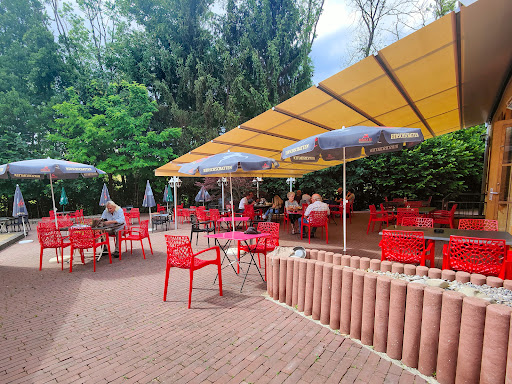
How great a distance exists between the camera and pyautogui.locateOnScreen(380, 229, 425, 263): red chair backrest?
3871 millimetres

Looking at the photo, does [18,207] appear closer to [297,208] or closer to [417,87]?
[297,208]

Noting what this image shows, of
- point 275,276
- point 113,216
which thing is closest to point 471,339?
point 275,276

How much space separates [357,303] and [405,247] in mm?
1742

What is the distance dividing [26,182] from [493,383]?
72.2ft

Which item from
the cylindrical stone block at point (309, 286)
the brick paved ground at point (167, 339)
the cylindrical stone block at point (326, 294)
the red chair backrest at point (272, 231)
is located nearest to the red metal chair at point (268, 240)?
the red chair backrest at point (272, 231)

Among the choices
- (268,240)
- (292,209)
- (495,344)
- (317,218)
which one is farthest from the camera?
(292,209)

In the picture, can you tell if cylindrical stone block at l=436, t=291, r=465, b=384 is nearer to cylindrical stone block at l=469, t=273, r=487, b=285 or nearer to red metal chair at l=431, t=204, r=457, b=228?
cylindrical stone block at l=469, t=273, r=487, b=285

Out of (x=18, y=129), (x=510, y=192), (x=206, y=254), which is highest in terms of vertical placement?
(x=18, y=129)

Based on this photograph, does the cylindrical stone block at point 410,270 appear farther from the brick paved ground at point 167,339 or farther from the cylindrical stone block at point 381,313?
the brick paved ground at point 167,339

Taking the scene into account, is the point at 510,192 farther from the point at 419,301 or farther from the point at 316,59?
the point at 316,59

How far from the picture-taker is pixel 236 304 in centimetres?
376

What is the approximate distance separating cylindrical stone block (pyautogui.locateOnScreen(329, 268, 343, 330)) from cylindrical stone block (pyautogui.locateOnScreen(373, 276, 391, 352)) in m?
0.47

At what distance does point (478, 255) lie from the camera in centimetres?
341

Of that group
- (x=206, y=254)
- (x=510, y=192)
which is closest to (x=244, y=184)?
(x=206, y=254)
